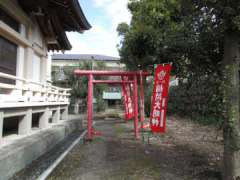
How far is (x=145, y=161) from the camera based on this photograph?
529 centimetres

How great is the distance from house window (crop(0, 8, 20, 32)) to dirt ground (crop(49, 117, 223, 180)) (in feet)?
12.3

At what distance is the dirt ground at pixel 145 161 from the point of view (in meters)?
4.35

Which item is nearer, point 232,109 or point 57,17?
point 232,109

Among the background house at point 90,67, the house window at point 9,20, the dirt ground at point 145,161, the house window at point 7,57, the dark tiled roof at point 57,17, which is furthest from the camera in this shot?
the background house at point 90,67

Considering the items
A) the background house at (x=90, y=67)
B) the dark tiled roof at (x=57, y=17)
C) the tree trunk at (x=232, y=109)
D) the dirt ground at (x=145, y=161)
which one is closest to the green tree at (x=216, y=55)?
the tree trunk at (x=232, y=109)

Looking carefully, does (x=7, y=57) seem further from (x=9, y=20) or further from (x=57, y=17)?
(x=57, y=17)

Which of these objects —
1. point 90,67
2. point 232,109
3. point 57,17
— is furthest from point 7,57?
point 90,67

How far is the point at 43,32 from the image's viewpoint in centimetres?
890

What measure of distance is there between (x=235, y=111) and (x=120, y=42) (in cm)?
1284

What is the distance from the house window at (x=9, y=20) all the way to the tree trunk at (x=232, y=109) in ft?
17.3

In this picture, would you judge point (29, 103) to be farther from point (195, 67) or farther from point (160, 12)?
point (160, 12)

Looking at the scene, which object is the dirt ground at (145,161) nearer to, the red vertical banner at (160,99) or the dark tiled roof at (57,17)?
the red vertical banner at (160,99)

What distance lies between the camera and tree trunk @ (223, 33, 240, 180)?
3.39 metres

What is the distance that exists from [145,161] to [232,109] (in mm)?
2509
